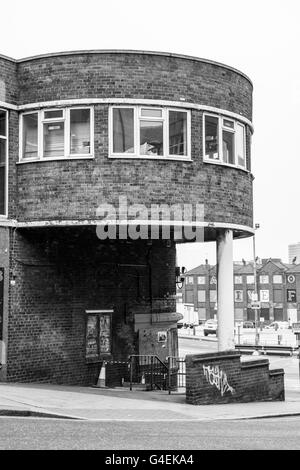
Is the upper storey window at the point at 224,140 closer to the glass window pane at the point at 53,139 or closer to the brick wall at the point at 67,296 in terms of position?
the glass window pane at the point at 53,139

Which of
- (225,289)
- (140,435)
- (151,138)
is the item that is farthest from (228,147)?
(140,435)

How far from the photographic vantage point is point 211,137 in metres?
17.8

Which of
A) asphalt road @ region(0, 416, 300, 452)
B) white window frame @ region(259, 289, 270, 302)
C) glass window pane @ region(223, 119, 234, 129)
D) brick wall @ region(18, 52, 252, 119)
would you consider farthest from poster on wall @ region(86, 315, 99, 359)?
white window frame @ region(259, 289, 270, 302)

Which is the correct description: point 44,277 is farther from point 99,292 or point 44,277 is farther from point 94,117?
point 94,117

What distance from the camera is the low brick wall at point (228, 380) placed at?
15.4 meters

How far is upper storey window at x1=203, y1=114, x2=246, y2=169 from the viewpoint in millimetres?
17750

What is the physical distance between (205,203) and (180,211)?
75 cm

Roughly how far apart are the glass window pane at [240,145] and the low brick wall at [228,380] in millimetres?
4939

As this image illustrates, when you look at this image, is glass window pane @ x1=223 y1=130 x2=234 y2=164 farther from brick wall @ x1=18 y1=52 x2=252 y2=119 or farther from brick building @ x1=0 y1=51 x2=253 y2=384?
brick wall @ x1=18 y1=52 x2=252 y2=119

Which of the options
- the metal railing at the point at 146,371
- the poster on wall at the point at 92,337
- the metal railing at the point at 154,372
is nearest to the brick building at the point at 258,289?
the metal railing at the point at 154,372

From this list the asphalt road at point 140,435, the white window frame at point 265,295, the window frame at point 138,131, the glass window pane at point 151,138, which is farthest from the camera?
the white window frame at point 265,295

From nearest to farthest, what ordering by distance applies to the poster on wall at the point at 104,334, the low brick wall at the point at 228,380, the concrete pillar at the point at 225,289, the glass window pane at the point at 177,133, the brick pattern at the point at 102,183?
the low brick wall at the point at 228,380 → the brick pattern at the point at 102,183 → the glass window pane at the point at 177,133 → the concrete pillar at the point at 225,289 → the poster on wall at the point at 104,334

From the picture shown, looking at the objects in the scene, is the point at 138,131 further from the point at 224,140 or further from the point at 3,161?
the point at 3,161

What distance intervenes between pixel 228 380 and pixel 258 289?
109235mm
